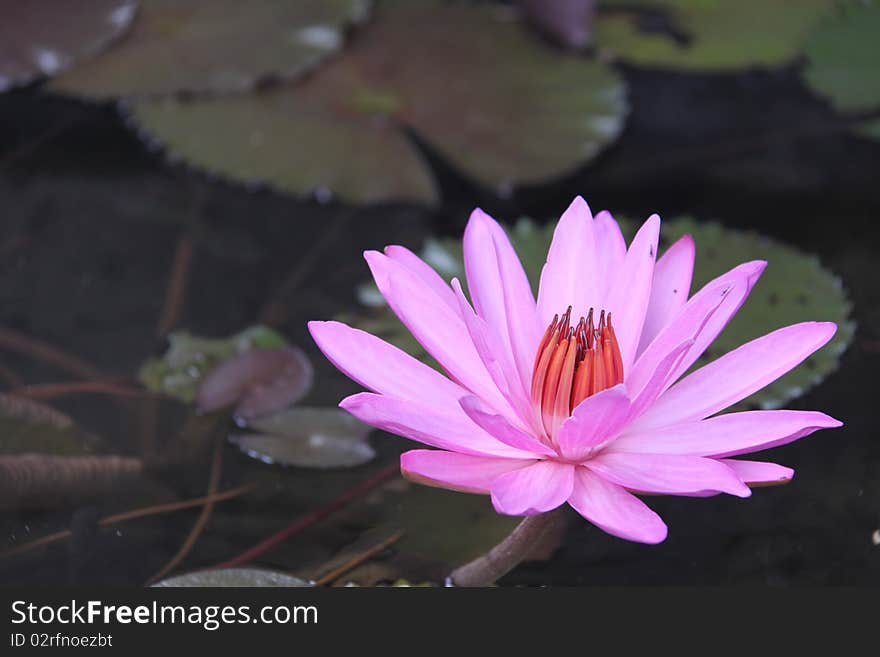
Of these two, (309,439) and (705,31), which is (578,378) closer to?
(309,439)

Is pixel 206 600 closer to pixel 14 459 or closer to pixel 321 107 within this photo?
pixel 14 459

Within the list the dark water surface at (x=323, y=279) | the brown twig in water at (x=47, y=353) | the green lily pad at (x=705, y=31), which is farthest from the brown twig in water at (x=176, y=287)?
the green lily pad at (x=705, y=31)

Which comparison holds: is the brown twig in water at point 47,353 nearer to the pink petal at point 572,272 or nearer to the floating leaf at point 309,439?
the floating leaf at point 309,439

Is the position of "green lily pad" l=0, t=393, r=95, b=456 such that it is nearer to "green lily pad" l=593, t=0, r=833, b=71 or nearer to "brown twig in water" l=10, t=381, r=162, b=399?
"brown twig in water" l=10, t=381, r=162, b=399

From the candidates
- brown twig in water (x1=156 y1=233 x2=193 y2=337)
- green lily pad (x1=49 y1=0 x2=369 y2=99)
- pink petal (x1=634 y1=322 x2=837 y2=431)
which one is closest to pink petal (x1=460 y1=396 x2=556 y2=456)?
pink petal (x1=634 y1=322 x2=837 y2=431)

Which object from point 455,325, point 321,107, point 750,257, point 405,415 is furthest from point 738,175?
point 405,415

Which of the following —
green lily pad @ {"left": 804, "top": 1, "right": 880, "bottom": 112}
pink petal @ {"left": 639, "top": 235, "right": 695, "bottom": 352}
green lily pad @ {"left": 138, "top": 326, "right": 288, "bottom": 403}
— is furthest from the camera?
green lily pad @ {"left": 804, "top": 1, "right": 880, "bottom": 112}

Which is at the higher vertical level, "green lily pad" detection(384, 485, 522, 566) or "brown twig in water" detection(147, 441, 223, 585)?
"green lily pad" detection(384, 485, 522, 566)
